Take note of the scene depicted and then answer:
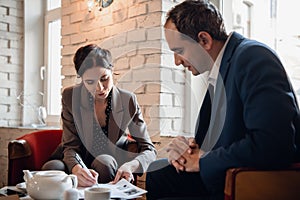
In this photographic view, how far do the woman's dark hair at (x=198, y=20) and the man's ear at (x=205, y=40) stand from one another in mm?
11

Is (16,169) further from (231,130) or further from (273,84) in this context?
(273,84)

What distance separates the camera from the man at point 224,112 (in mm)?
1204

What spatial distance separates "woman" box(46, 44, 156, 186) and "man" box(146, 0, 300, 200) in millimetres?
480

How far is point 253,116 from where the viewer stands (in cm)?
123

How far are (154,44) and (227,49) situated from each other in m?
1.07

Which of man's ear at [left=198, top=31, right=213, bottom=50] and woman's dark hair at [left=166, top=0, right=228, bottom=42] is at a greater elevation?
woman's dark hair at [left=166, top=0, right=228, bottom=42]

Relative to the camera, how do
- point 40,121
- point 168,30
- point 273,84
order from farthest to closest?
point 40,121 → point 168,30 → point 273,84

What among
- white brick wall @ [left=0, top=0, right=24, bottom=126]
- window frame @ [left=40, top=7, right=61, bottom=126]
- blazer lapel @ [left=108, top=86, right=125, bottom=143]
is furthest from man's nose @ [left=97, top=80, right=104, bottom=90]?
white brick wall @ [left=0, top=0, right=24, bottom=126]

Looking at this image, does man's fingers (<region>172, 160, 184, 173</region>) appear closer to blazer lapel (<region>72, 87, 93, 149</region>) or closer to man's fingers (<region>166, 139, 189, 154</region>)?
man's fingers (<region>166, 139, 189, 154</region>)

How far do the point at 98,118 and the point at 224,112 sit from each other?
3.24 ft

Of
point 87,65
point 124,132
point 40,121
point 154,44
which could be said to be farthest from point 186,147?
point 40,121

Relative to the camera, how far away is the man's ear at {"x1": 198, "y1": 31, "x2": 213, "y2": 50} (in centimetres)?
154

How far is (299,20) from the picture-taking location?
2.32 metres

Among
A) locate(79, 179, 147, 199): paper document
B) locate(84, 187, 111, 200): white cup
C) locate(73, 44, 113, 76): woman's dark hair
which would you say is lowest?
locate(79, 179, 147, 199): paper document
